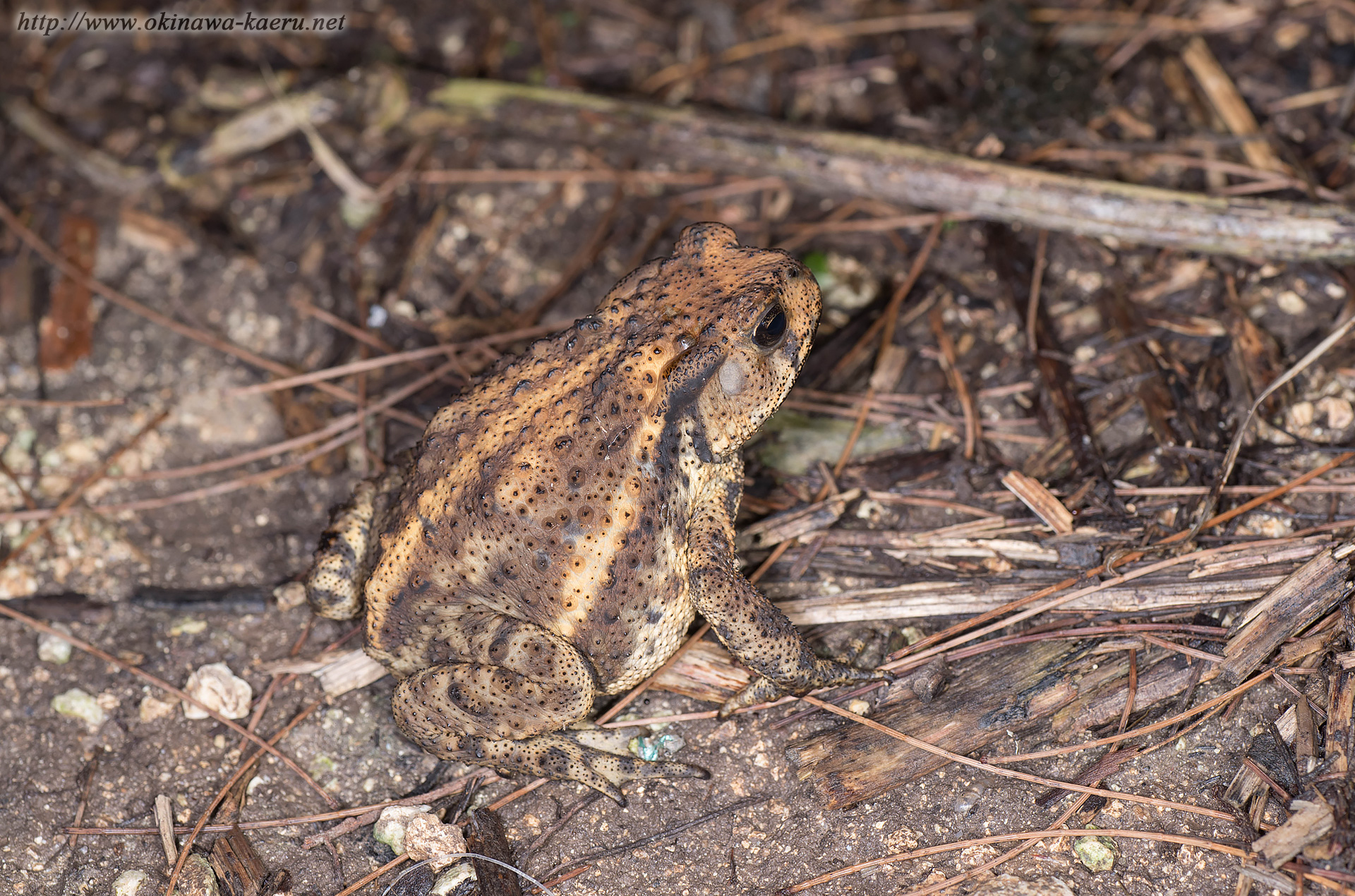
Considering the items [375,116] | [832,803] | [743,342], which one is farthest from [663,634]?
[375,116]

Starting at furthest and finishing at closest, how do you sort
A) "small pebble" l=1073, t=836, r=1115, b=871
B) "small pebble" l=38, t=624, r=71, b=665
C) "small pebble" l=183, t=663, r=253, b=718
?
"small pebble" l=38, t=624, r=71, b=665 → "small pebble" l=183, t=663, r=253, b=718 → "small pebble" l=1073, t=836, r=1115, b=871

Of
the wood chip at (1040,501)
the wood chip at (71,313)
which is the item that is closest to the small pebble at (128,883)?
the wood chip at (71,313)

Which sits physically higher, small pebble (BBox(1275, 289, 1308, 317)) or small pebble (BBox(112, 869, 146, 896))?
small pebble (BBox(1275, 289, 1308, 317))

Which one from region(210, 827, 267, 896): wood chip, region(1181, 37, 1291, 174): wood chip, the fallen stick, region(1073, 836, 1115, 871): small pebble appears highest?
region(1181, 37, 1291, 174): wood chip

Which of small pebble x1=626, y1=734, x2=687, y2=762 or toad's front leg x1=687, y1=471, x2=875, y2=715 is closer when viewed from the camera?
toad's front leg x1=687, y1=471, x2=875, y2=715

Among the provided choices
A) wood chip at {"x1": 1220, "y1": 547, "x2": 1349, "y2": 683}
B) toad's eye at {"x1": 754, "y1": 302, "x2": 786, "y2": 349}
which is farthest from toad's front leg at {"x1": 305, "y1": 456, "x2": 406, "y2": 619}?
wood chip at {"x1": 1220, "y1": 547, "x2": 1349, "y2": 683}

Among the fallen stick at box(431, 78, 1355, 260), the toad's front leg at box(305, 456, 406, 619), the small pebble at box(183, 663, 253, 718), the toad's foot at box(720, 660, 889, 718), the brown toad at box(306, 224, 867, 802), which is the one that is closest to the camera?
the brown toad at box(306, 224, 867, 802)

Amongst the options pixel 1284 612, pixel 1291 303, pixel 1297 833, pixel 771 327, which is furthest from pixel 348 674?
pixel 1291 303

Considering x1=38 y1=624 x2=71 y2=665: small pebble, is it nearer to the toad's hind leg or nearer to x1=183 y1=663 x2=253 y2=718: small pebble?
x1=183 y1=663 x2=253 y2=718: small pebble
